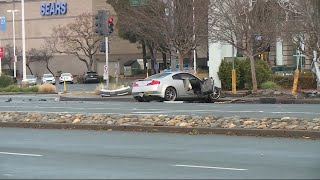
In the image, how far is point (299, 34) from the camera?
97.8 feet

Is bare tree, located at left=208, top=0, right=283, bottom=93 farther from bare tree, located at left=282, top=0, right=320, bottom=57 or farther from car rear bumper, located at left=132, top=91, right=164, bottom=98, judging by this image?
car rear bumper, located at left=132, top=91, right=164, bottom=98

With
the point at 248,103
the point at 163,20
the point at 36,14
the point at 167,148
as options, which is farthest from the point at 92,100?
the point at 36,14

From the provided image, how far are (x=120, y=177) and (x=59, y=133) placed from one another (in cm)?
→ 765

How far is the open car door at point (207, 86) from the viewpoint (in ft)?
89.6

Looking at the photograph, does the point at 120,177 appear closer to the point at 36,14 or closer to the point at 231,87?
the point at 231,87

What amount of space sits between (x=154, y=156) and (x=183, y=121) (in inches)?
204

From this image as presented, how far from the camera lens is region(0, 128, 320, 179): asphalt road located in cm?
956

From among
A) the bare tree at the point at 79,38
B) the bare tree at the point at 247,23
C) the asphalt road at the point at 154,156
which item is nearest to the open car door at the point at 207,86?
the bare tree at the point at 247,23

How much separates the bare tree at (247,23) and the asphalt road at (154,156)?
15276 millimetres

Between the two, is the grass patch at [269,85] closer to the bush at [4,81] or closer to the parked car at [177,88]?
the parked car at [177,88]

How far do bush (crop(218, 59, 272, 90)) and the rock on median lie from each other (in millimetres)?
15436

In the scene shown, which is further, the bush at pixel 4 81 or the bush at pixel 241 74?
the bush at pixel 4 81

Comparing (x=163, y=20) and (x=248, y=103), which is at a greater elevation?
(x=163, y=20)

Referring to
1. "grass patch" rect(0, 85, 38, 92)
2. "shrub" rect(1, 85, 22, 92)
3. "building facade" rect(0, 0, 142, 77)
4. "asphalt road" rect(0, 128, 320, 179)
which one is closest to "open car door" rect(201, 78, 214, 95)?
"asphalt road" rect(0, 128, 320, 179)
